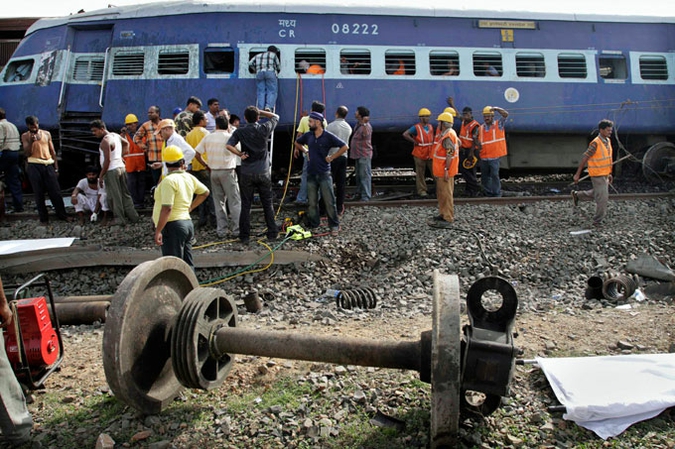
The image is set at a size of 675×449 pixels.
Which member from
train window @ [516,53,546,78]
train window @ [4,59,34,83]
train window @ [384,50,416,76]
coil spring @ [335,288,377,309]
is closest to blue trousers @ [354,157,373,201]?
train window @ [384,50,416,76]

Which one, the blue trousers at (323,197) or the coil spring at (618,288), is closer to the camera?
the coil spring at (618,288)

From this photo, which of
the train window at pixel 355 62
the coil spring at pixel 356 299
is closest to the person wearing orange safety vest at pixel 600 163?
the coil spring at pixel 356 299

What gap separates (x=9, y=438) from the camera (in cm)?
349

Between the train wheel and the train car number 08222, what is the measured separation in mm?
7198

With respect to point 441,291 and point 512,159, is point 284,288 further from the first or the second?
point 512,159

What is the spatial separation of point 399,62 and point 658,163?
22.3 feet

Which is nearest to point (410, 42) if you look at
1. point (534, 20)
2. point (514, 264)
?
point (534, 20)

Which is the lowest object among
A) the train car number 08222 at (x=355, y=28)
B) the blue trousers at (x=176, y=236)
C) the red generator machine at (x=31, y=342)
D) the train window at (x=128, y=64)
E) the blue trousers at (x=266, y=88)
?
the red generator machine at (x=31, y=342)

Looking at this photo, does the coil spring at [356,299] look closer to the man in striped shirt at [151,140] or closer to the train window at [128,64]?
the man in striped shirt at [151,140]

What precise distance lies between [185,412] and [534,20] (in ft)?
38.9

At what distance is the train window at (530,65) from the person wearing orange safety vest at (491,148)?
188 cm

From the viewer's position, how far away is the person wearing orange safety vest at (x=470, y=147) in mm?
11203

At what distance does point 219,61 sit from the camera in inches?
461

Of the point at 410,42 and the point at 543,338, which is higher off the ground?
the point at 410,42
